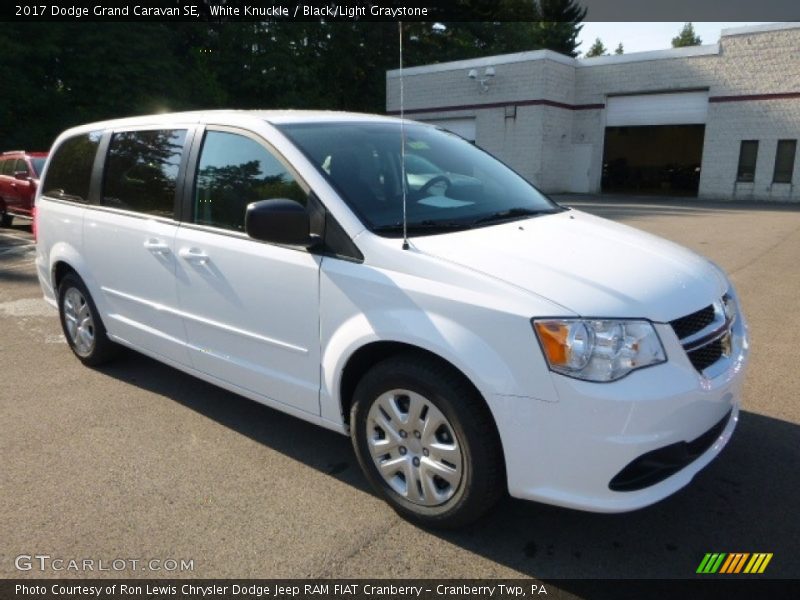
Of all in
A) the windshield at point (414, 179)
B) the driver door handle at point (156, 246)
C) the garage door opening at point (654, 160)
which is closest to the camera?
the windshield at point (414, 179)

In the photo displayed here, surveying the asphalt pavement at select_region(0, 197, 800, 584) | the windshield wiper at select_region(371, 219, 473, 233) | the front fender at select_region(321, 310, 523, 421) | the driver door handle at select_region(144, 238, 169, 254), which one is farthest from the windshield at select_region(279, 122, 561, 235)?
the asphalt pavement at select_region(0, 197, 800, 584)

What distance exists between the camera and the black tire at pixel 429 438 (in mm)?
2434

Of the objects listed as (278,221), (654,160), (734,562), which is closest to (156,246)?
(278,221)

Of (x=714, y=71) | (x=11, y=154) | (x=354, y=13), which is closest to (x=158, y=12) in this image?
(x=354, y=13)

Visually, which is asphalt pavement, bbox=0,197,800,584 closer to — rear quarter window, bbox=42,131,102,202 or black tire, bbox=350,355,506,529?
black tire, bbox=350,355,506,529

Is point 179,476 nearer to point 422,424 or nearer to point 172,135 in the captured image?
point 422,424

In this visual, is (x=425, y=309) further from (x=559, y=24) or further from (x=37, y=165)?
(x=559, y=24)

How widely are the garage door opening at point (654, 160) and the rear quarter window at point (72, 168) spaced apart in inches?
1012

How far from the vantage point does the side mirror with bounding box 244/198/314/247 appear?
2682 millimetres

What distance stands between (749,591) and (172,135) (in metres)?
3.71

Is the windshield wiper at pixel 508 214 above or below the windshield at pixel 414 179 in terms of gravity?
below

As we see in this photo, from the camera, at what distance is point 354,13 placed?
3638 centimetres

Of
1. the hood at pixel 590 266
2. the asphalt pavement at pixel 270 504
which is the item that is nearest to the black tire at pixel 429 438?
the asphalt pavement at pixel 270 504

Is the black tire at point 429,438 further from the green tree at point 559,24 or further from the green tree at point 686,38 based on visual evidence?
the green tree at point 686,38
